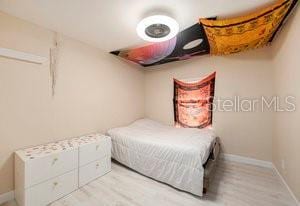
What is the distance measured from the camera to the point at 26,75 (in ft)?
6.15

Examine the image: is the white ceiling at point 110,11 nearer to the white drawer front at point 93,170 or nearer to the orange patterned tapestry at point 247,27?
the orange patterned tapestry at point 247,27

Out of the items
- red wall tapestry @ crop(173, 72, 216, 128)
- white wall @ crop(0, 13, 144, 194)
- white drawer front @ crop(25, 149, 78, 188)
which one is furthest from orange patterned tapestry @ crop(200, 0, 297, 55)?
white drawer front @ crop(25, 149, 78, 188)

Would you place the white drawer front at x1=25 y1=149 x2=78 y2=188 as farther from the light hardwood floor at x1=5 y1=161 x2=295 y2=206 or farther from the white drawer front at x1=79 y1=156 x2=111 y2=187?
the light hardwood floor at x1=5 y1=161 x2=295 y2=206

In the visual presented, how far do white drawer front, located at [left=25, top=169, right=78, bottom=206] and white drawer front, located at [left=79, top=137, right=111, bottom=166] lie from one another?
175mm

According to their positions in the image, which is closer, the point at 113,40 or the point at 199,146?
the point at 199,146

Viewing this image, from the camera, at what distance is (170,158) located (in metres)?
2.00

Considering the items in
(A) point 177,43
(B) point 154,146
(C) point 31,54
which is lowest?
(B) point 154,146


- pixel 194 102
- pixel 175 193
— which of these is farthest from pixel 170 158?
pixel 194 102

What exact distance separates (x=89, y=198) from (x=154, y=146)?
1009 mm

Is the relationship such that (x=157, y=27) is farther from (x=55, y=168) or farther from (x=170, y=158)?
(x=55, y=168)

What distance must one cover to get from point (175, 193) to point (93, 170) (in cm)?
118

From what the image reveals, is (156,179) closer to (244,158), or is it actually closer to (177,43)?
(244,158)

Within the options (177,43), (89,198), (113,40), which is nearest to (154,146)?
(89,198)

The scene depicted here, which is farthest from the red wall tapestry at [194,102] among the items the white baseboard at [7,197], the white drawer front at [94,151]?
the white baseboard at [7,197]
